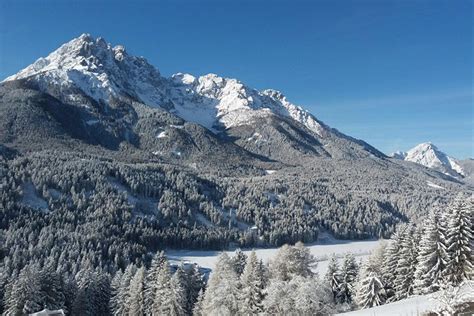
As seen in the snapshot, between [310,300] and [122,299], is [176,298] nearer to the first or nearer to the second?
[122,299]

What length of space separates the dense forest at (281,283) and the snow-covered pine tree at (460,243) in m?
0.11

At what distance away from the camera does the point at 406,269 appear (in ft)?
203

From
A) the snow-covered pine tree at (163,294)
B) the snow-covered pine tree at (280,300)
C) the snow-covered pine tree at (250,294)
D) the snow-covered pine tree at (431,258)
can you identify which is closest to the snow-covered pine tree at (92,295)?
the snow-covered pine tree at (163,294)

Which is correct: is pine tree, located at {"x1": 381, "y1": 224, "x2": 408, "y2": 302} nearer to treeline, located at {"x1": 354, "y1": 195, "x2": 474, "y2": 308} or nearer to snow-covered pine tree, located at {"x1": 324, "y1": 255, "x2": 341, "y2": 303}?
treeline, located at {"x1": 354, "y1": 195, "x2": 474, "y2": 308}

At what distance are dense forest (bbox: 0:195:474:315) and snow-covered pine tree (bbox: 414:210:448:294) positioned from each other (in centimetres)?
12

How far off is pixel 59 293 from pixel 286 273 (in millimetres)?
45131

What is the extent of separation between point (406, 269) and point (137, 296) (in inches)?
1804

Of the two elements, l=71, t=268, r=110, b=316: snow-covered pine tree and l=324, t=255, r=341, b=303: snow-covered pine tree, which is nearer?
l=324, t=255, r=341, b=303: snow-covered pine tree

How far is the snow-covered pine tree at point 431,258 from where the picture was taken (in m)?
53.5

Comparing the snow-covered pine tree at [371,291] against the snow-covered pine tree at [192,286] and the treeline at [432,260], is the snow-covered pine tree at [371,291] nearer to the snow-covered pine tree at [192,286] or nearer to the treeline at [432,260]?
the treeline at [432,260]

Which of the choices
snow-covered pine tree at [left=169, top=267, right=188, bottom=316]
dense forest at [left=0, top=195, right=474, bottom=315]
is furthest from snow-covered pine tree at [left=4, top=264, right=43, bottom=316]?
snow-covered pine tree at [left=169, top=267, right=188, bottom=316]

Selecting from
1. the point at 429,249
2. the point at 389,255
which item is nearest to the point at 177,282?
the point at 389,255

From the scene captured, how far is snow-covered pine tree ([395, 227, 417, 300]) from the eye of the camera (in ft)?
199

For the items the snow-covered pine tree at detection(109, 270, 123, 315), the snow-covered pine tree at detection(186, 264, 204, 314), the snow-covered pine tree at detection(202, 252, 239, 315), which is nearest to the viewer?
the snow-covered pine tree at detection(202, 252, 239, 315)
